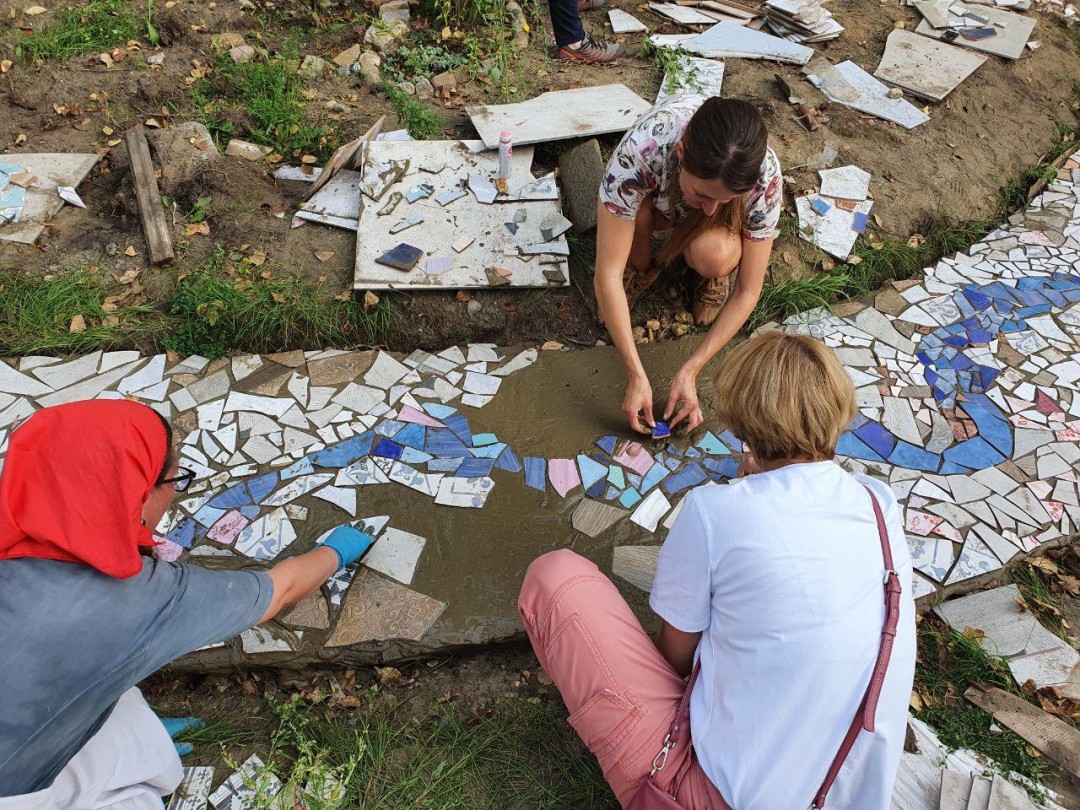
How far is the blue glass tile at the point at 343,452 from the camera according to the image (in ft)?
10.6

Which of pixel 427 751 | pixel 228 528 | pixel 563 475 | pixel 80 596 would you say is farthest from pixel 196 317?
pixel 427 751

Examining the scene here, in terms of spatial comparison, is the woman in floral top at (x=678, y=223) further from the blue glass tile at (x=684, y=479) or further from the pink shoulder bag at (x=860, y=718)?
the pink shoulder bag at (x=860, y=718)

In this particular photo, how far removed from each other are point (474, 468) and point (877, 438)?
5.79ft

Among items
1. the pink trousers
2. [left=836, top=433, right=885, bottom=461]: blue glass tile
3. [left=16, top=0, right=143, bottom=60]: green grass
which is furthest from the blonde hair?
[left=16, top=0, right=143, bottom=60]: green grass

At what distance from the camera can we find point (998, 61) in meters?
5.30

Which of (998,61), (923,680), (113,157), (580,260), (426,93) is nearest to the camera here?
(923,680)

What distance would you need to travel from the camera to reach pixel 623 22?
18.0ft

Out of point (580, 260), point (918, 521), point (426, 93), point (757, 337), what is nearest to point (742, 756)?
point (757, 337)

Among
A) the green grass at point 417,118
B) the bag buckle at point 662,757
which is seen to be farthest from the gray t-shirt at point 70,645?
the green grass at point 417,118

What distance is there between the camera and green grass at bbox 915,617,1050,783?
7.94ft

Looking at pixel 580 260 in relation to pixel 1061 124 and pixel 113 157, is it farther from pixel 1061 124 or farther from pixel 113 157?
pixel 1061 124

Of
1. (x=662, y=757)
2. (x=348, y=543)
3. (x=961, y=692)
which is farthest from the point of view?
(x=348, y=543)

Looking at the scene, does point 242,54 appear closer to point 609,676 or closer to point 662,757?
point 609,676

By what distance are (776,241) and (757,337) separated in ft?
7.80
